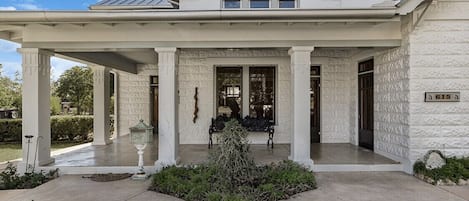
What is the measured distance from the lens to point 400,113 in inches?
268

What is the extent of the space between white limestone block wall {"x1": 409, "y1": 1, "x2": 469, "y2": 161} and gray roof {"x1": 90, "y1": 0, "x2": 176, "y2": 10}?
7.04m

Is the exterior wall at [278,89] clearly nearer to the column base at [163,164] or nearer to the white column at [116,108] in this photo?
the white column at [116,108]

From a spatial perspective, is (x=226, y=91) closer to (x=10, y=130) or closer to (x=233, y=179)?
(x=233, y=179)

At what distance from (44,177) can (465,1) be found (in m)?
8.93

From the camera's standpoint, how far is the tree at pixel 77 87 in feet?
72.9

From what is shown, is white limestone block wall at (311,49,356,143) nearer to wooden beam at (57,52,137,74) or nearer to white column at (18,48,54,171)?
wooden beam at (57,52,137,74)

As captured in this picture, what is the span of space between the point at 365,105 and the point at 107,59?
7.23 meters

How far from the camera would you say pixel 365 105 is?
8938 mm

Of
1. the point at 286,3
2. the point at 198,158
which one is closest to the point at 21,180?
the point at 198,158

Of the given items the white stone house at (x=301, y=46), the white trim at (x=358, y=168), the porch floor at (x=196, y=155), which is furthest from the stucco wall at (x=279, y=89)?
the white trim at (x=358, y=168)

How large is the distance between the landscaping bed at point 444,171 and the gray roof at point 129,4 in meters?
7.95

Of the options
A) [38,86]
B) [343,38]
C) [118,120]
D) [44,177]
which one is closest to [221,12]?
[343,38]

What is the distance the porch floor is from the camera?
7000mm

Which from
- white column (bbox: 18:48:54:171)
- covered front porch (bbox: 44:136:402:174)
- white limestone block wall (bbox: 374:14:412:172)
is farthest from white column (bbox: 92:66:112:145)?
white limestone block wall (bbox: 374:14:412:172)
